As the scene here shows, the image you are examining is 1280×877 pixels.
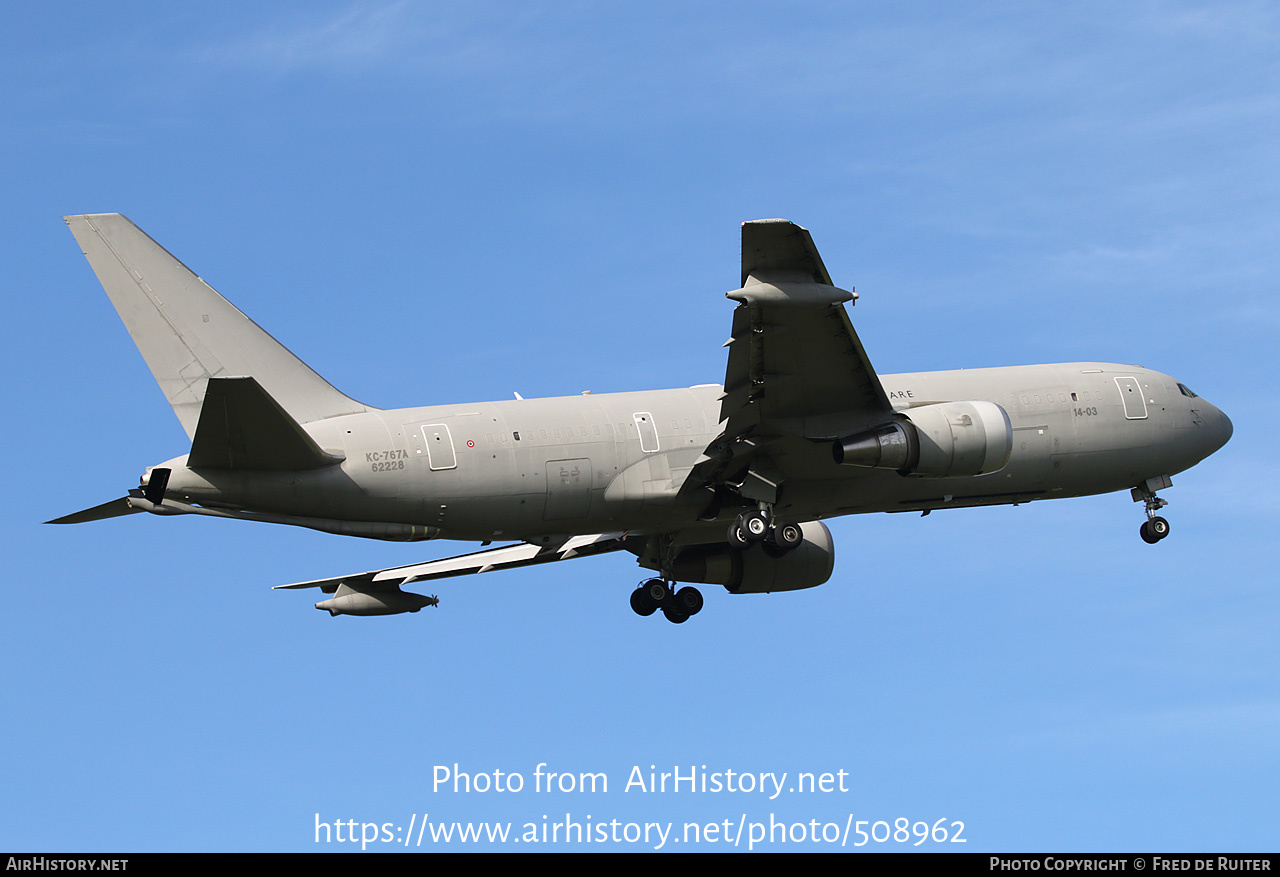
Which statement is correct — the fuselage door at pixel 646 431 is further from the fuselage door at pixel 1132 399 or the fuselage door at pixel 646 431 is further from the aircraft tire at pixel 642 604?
the fuselage door at pixel 1132 399

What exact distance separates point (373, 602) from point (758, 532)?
1096cm

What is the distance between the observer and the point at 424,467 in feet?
113

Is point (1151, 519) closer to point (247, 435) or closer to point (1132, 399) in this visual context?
point (1132, 399)

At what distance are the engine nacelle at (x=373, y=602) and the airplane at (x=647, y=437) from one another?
626 cm

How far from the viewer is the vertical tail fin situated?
113 feet

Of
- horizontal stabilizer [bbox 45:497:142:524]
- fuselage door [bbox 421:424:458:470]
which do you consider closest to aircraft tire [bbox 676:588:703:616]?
fuselage door [bbox 421:424:458:470]

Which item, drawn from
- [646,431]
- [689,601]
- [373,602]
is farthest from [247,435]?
[689,601]

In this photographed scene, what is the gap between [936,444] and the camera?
35406mm

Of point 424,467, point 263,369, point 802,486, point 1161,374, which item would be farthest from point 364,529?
point 1161,374

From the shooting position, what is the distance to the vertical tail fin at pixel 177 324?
34500mm

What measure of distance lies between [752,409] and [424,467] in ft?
23.8

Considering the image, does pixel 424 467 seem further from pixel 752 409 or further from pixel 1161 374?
pixel 1161 374

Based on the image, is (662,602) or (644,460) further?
(662,602)

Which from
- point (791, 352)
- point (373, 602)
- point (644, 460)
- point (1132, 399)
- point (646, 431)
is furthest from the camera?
point (373, 602)
